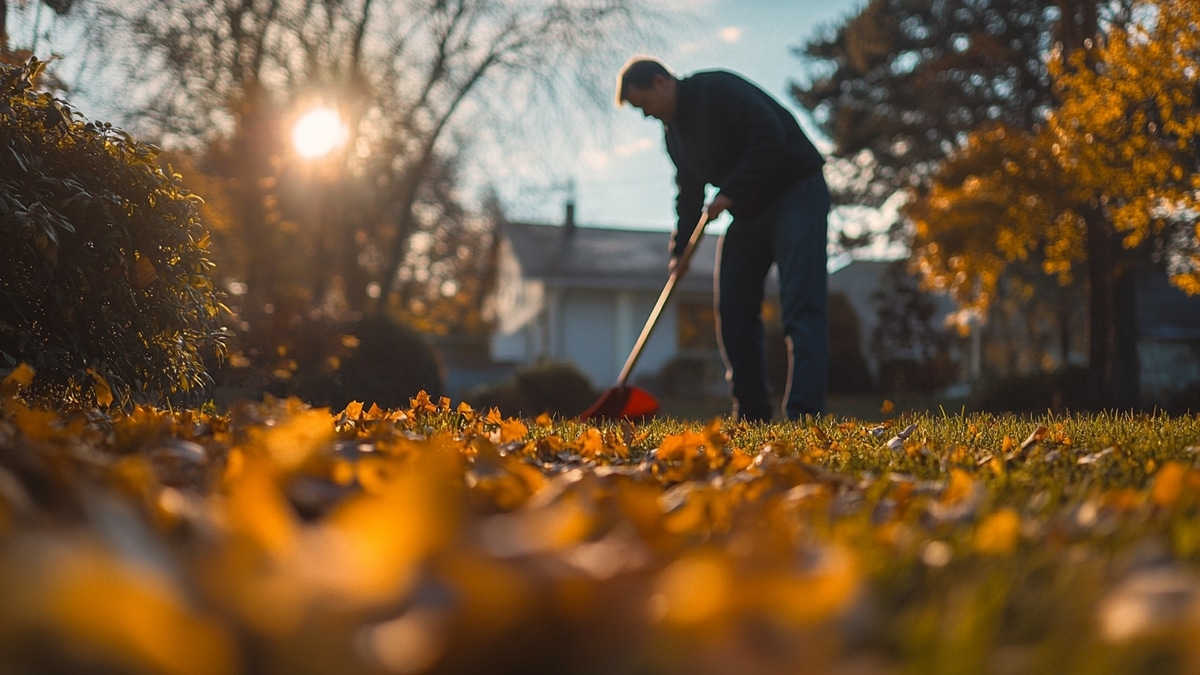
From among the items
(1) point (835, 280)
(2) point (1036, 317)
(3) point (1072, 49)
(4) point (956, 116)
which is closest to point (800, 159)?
(3) point (1072, 49)

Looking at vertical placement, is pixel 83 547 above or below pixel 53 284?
below

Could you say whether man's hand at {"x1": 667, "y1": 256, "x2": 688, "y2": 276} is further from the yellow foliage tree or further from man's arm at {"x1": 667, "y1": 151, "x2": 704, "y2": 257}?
the yellow foliage tree

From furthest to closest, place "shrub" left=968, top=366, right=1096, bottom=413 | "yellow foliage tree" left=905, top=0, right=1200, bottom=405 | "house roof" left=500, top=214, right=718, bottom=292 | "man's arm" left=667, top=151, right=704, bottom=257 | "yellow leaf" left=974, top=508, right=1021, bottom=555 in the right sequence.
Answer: "house roof" left=500, top=214, right=718, bottom=292 < "shrub" left=968, top=366, right=1096, bottom=413 < "yellow foliage tree" left=905, top=0, right=1200, bottom=405 < "man's arm" left=667, top=151, right=704, bottom=257 < "yellow leaf" left=974, top=508, right=1021, bottom=555

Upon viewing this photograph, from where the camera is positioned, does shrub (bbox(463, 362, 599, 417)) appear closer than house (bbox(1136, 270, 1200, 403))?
Yes

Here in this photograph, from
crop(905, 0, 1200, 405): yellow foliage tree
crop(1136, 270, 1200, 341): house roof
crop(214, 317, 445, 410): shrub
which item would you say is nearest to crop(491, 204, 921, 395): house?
crop(905, 0, 1200, 405): yellow foliage tree

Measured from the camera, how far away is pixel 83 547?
68 cm

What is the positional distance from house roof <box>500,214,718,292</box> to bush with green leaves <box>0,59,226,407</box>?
62.4ft

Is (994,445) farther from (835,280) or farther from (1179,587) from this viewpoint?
(835,280)

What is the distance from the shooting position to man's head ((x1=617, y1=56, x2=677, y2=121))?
5223mm

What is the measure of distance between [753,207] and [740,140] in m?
0.38

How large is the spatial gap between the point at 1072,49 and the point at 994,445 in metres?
12.6

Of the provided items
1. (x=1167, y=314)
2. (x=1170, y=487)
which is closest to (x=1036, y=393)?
(x=1170, y=487)

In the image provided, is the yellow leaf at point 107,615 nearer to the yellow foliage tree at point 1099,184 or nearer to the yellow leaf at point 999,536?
the yellow leaf at point 999,536

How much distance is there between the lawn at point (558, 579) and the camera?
0.63 metres
